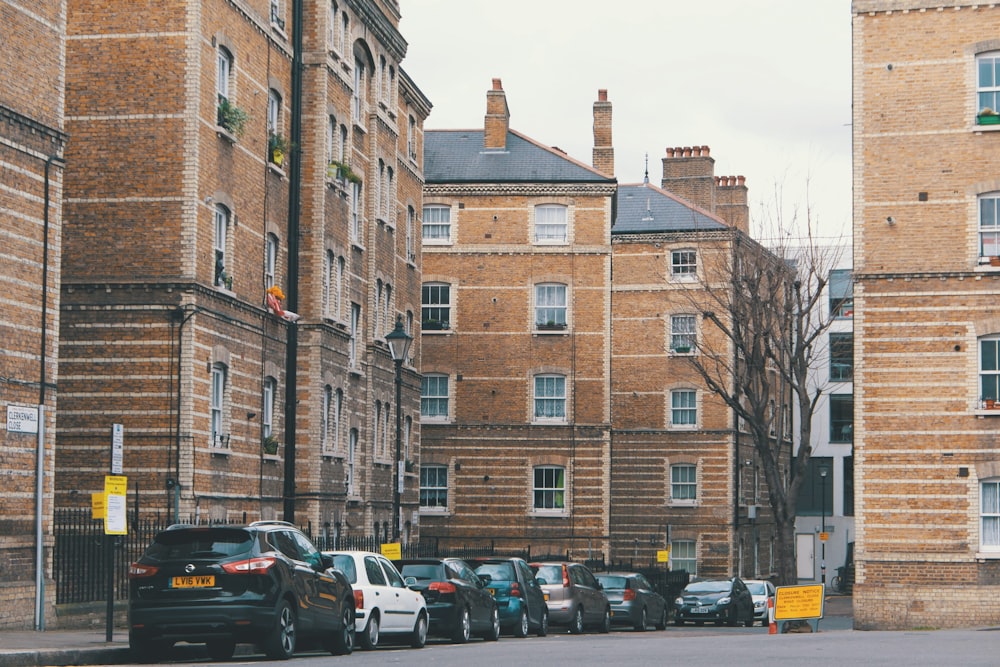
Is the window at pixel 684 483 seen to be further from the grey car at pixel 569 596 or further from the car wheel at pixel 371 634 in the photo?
the car wheel at pixel 371 634

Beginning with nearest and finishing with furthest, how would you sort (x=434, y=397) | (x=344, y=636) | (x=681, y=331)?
(x=344, y=636)
(x=434, y=397)
(x=681, y=331)

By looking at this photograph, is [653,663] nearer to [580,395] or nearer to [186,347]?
[186,347]

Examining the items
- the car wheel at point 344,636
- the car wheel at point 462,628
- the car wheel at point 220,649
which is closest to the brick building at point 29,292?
the car wheel at point 220,649

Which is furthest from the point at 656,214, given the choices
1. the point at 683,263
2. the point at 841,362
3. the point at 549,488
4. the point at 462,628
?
the point at 462,628

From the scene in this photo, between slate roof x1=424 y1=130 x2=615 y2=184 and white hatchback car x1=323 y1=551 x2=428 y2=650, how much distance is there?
A: 37294 millimetres

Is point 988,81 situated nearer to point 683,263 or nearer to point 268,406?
point 268,406

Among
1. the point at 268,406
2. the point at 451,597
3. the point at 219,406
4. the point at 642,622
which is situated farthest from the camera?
the point at 642,622

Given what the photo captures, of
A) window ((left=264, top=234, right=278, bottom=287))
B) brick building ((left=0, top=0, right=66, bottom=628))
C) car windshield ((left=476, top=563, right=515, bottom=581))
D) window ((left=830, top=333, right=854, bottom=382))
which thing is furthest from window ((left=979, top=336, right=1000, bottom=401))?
window ((left=830, top=333, right=854, bottom=382))

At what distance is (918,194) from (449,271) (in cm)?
2751

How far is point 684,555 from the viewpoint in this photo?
66.4m

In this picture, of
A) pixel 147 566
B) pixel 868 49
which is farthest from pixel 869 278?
pixel 147 566

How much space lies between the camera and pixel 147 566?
66.5 ft

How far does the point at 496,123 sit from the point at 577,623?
3222 cm

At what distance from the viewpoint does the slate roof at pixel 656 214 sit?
6669 cm
